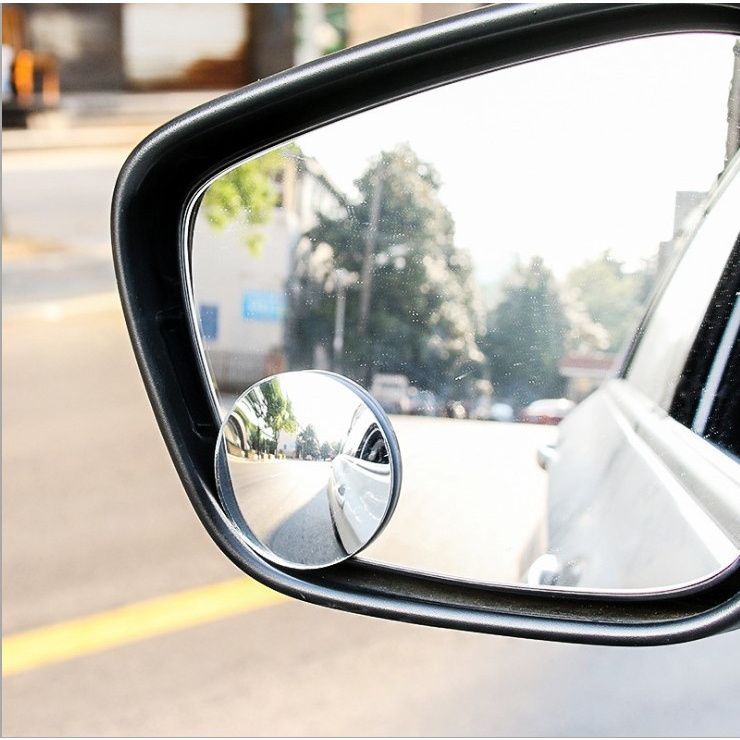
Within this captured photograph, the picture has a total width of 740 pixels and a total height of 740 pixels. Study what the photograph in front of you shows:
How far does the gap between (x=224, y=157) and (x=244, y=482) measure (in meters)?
0.45

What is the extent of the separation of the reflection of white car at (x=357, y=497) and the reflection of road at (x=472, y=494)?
0.03 metres

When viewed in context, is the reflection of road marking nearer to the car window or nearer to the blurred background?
the blurred background

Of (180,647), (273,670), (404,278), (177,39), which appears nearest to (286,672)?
(273,670)

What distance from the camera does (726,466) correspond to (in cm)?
106

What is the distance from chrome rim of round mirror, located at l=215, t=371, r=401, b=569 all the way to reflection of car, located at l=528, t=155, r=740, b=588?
0.19m

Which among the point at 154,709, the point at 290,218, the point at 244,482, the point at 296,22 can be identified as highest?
the point at 296,22

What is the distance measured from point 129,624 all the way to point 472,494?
9.26 feet

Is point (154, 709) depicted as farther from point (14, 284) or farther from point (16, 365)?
point (14, 284)

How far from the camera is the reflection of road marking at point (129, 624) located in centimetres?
338

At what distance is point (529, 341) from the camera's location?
40.3 inches

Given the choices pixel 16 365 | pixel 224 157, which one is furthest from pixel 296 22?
pixel 224 157

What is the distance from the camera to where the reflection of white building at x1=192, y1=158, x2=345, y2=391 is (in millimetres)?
1115

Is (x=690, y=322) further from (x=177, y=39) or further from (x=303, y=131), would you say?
(x=177, y=39)

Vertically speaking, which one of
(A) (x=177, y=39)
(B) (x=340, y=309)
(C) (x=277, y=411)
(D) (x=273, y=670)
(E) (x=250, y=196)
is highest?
(A) (x=177, y=39)
